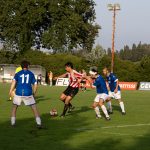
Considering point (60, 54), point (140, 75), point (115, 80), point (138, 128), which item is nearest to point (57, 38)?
point (60, 54)

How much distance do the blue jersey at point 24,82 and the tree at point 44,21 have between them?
5930cm

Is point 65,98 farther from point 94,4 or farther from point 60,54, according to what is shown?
point 94,4

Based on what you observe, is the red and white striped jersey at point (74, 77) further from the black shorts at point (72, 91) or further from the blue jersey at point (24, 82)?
the blue jersey at point (24, 82)

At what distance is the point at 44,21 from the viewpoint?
79.4 m

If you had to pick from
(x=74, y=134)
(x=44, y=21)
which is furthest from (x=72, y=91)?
(x=44, y=21)

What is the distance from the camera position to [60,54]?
2950 inches

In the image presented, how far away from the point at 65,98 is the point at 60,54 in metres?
54.9

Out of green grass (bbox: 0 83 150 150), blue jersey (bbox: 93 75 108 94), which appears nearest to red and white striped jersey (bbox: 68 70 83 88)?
blue jersey (bbox: 93 75 108 94)

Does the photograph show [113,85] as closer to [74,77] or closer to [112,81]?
[112,81]

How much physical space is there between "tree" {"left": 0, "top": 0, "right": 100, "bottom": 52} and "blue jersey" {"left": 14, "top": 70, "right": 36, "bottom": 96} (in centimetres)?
5930

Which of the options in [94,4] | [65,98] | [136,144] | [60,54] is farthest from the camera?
[94,4]

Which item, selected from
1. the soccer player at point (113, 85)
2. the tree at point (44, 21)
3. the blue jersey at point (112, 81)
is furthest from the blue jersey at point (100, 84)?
the tree at point (44, 21)

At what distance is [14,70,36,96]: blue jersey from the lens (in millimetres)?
15570

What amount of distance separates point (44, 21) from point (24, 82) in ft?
211
